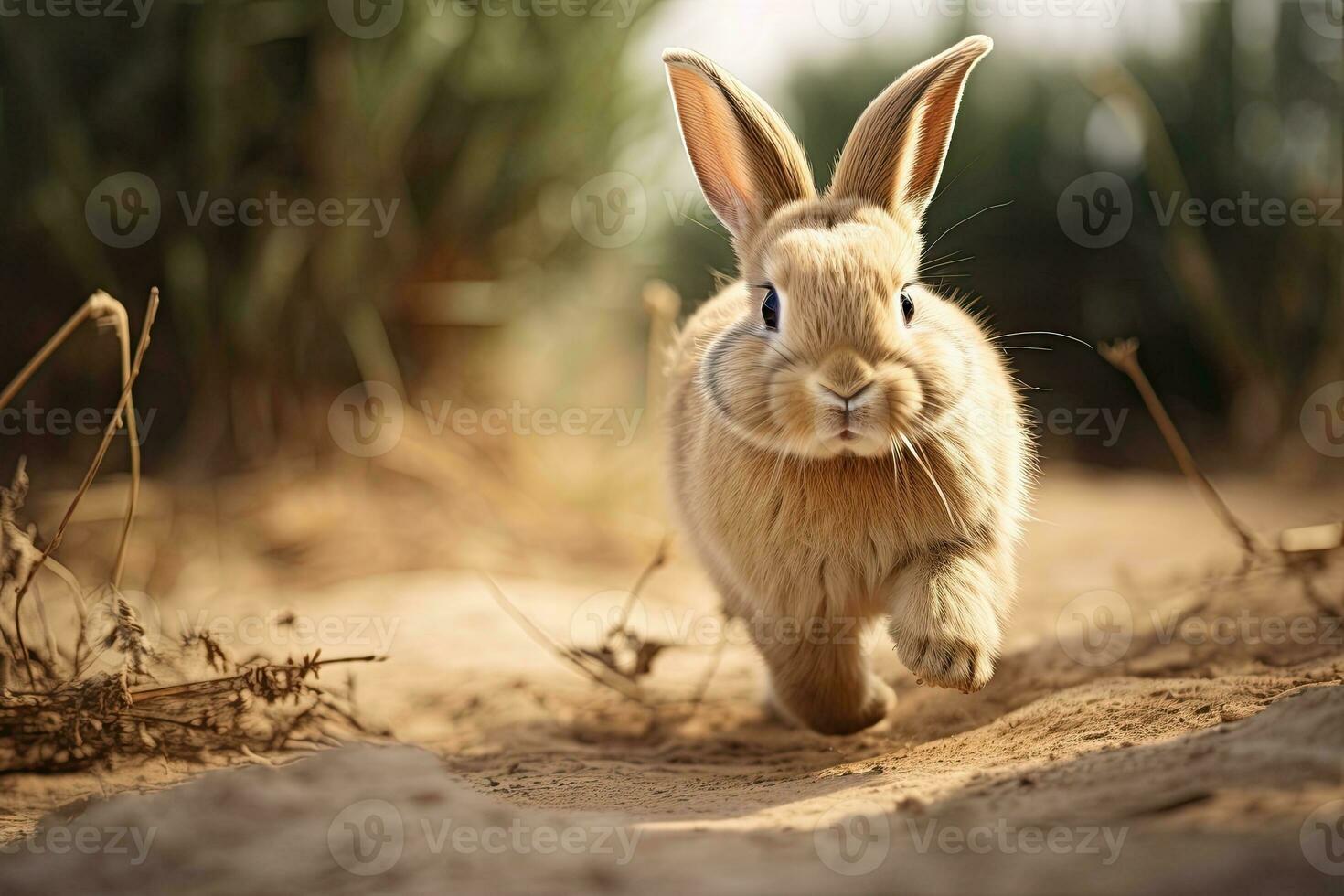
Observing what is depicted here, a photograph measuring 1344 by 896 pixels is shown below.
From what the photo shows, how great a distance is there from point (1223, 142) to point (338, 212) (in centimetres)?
560

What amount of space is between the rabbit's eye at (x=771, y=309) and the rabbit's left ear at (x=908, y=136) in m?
0.42

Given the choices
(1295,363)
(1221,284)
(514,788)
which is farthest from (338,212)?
(1295,363)

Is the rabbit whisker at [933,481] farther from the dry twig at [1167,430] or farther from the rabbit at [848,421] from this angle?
the dry twig at [1167,430]

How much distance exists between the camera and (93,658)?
255 cm

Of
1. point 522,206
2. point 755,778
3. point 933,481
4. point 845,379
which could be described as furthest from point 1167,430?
point 522,206

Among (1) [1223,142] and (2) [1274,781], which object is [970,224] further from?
(2) [1274,781]

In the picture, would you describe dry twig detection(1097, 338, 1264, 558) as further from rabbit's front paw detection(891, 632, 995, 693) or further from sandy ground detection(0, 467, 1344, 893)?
rabbit's front paw detection(891, 632, 995, 693)

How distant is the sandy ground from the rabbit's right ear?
4.81 ft

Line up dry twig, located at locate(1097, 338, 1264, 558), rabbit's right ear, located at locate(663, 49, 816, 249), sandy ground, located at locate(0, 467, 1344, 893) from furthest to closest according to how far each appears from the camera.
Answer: dry twig, located at locate(1097, 338, 1264, 558) < rabbit's right ear, located at locate(663, 49, 816, 249) < sandy ground, located at locate(0, 467, 1344, 893)

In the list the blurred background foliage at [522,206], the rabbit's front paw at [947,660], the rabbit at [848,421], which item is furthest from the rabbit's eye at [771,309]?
the rabbit's front paw at [947,660]

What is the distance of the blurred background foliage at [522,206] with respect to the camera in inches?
185

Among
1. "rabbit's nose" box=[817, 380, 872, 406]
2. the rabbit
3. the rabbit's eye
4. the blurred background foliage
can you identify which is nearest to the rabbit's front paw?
the rabbit

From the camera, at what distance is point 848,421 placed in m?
A: 2.18

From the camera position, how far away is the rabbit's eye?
8.25 ft
